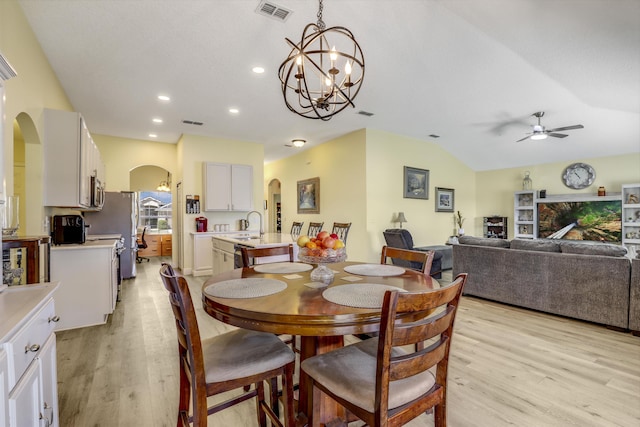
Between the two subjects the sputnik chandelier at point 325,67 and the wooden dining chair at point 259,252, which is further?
the wooden dining chair at point 259,252

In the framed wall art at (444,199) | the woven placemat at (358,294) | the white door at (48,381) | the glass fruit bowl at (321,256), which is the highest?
the framed wall art at (444,199)

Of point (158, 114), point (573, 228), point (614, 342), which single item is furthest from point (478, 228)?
point (158, 114)

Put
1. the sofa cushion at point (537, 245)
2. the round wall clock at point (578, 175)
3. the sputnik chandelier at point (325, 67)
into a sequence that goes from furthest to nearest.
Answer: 1. the round wall clock at point (578, 175)
2. the sofa cushion at point (537, 245)
3. the sputnik chandelier at point (325, 67)

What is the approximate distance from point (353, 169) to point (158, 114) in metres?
3.61

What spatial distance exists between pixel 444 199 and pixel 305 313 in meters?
6.93

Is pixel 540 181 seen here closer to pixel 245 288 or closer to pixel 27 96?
pixel 245 288

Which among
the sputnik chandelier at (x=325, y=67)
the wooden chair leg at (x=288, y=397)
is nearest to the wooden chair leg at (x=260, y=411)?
the wooden chair leg at (x=288, y=397)

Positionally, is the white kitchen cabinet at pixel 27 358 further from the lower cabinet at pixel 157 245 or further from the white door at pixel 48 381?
the lower cabinet at pixel 157 245

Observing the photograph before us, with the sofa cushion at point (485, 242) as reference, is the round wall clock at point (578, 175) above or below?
above

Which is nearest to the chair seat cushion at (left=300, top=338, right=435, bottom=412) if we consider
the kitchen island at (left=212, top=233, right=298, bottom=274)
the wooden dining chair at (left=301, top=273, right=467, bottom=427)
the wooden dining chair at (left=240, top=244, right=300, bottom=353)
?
the wooden dining chair at (left=301, top=273, right=467, bottom=427)

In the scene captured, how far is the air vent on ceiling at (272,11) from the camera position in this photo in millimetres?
2549

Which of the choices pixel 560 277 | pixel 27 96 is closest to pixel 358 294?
pixel 560 277

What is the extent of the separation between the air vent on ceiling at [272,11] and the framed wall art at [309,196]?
14.8 feet

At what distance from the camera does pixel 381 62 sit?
3.53 m
